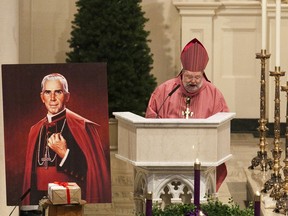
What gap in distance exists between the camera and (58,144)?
6.98 meters

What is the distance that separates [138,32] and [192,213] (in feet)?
29.1

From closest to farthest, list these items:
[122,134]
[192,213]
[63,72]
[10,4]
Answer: [192,213]
[63,72]
[122,134]
[10,4]

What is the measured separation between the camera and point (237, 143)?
14.1 meters

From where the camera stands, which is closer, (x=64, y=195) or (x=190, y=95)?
(x=64, y=195)

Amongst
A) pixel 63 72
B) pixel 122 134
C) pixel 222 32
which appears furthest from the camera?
pixel 222 32

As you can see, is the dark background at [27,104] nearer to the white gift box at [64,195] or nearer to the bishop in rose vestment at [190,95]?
the white gift box at [64,195]

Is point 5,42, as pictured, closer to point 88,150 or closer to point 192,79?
point 192,79

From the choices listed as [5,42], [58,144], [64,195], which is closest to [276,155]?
[5,42]

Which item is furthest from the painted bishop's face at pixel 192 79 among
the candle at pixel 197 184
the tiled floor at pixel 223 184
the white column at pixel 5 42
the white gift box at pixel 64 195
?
the candle at pixel 197 184

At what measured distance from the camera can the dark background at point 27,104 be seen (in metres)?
6.99

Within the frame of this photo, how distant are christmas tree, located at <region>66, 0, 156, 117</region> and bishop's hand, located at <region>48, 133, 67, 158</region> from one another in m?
6.46

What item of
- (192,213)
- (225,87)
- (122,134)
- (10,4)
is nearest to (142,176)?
(122,134)

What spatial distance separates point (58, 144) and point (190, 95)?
196 centimetres

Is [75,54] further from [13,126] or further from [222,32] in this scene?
[13,126]
